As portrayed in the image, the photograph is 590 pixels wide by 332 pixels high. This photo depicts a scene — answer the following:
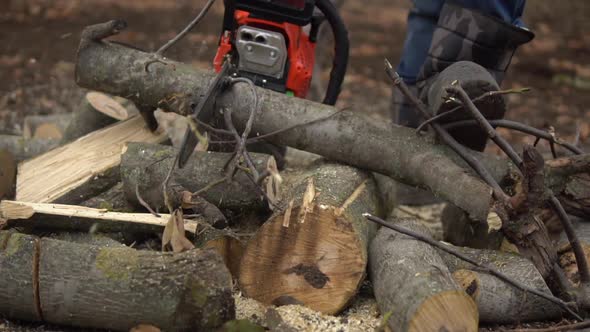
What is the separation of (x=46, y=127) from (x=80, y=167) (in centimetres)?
114

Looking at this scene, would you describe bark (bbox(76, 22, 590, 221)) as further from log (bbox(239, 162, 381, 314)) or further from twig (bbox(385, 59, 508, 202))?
log (bbox(239, 162, 381, 314))

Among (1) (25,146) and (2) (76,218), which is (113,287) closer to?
(2) (76,218)

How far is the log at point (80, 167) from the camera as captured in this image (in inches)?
118

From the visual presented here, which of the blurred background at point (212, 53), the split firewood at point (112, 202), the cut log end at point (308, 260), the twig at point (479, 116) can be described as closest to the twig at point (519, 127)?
the twig at point (479, 116)

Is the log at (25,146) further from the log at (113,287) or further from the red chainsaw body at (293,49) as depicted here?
the log at (113,287)

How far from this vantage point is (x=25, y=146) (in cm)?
359

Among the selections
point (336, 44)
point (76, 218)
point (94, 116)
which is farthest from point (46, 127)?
point (336, 44)

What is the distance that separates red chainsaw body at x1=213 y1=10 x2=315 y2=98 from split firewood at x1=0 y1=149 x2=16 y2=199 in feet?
3.09

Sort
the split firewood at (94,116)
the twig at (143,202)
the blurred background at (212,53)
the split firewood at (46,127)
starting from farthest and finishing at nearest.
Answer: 1. the blurred background at (212,53)
2. the split firewood at (46,127)
3. the split firewood at (94,116)
4. the twig at (143,202)

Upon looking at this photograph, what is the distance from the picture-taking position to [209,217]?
270 centimetres

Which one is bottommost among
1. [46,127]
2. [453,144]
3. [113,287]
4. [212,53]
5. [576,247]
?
[212,53]

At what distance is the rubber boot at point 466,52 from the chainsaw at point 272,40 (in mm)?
441

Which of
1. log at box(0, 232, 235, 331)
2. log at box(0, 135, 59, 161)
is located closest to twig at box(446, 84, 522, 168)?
log at box(0, 232, 235, 331)

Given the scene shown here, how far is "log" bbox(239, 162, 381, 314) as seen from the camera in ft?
8.07
